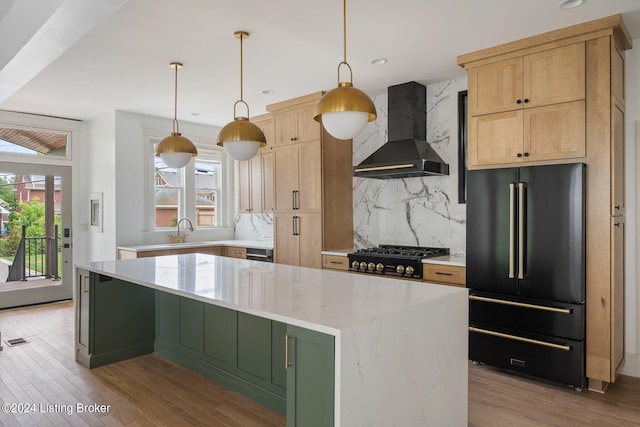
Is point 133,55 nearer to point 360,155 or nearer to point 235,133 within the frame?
point 235,133

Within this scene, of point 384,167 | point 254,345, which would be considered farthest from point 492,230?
point 254,345

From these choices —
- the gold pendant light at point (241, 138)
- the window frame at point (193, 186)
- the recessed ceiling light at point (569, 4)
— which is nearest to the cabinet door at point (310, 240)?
the gold pendant light at point (241, 138)

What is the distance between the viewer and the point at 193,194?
22.2ft

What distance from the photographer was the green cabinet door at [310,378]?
5.59ft

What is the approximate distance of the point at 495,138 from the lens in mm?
3609

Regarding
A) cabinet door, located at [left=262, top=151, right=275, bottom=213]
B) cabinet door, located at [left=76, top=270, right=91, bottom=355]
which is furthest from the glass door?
cabinet door, located at [left=262, top=151, right=275, bottom=213]

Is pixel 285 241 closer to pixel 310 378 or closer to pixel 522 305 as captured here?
pixel 522 305

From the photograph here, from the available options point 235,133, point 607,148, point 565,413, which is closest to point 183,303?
point 235,133

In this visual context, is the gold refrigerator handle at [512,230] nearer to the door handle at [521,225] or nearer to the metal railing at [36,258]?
the door handle at [521,225]

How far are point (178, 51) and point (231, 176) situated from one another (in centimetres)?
377

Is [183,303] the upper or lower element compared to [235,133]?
lower

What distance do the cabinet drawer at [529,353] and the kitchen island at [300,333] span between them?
4.00 ft

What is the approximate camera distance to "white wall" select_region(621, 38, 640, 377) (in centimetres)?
344

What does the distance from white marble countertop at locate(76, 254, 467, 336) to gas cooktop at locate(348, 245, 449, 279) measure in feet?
4.05
